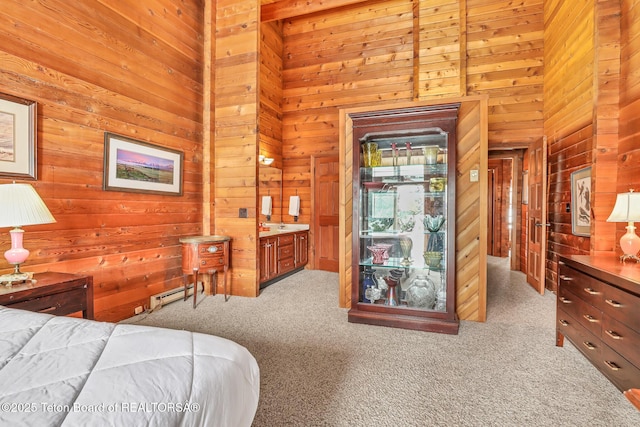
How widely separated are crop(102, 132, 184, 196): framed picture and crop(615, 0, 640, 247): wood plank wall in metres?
4.39

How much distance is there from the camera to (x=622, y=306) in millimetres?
1705

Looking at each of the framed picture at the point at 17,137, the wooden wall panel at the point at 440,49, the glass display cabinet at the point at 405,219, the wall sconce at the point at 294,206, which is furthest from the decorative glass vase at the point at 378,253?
the wooden wall panel at the point at 440,49

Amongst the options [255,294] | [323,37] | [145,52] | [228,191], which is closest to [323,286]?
[255,294]

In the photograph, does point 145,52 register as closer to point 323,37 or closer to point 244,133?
point 244,133

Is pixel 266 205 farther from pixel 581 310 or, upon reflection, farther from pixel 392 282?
pixel 581 310

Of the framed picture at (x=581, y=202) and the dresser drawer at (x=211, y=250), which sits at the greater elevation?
the framed picture at (x=581, y=202)

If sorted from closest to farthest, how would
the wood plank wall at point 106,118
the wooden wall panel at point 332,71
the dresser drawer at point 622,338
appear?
the dresser drawer at point 622,338 → the wood plank wall at point 106,118 → the wooden wall panel at point 332,71

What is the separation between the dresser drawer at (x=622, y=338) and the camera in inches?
63.3

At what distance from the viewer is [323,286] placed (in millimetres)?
4363

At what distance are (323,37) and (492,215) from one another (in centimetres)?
563

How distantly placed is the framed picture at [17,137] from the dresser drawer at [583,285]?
3981 mm

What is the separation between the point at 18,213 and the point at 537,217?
553cm

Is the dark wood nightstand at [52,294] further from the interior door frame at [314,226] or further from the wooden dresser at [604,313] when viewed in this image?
the interior door frame at [314,226]

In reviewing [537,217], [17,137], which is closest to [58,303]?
[17,137]
